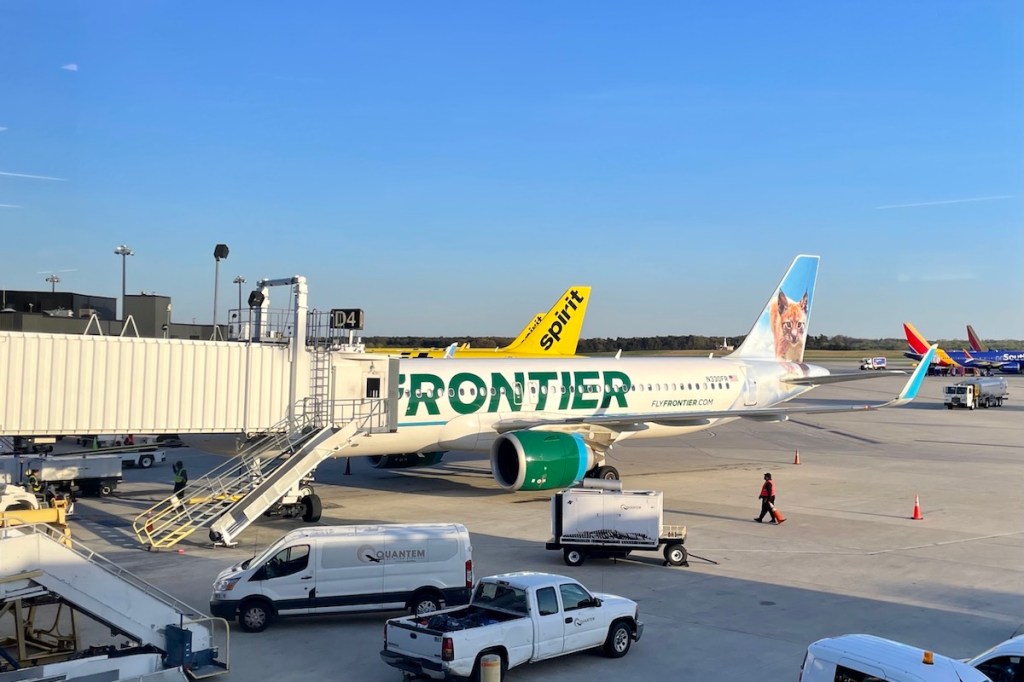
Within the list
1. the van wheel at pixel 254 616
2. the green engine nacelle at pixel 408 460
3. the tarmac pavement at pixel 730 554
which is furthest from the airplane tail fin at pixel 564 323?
the van wheel at pixel 254 616

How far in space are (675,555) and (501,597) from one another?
728 centimetres

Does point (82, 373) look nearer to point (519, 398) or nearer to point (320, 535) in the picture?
point (320, 535)

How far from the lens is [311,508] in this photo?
2484 centimetres

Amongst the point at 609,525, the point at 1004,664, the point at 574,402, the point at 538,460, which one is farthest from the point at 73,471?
the point at 1004,664

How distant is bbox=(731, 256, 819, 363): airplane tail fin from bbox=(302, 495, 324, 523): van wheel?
74.1 ft

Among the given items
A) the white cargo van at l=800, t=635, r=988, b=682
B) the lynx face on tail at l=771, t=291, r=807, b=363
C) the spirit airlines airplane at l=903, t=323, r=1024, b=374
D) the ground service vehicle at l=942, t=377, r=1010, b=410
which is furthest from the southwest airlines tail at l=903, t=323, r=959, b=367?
the white cargo van at l=800, t=635, r=988, b=682

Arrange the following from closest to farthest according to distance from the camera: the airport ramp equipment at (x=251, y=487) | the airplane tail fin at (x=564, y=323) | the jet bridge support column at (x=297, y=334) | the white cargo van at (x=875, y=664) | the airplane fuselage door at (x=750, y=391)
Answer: the white cargo van at (x=875, y=664), the airport ramp equipment at (x=251, y=487), the jet bridge support column at (x=297, y=334), the airplane fuselage door at (x=750, y=391), the airplane tail fin at (x=564, y=323)

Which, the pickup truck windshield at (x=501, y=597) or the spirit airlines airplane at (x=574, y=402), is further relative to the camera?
the spirit airlines airplane at (x=574, y=402)

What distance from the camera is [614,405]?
33.8 m

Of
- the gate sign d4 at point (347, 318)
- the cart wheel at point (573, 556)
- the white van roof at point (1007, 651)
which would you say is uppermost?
the gate sign d4 at point (347, 318)

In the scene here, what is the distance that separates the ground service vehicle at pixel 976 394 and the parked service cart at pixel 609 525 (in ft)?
Answer: 174

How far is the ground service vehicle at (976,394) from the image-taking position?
65.1 metres

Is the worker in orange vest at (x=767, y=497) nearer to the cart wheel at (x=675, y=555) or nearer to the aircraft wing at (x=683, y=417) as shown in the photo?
the cart wheel at (x=675, y=555)

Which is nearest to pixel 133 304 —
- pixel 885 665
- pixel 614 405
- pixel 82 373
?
pixel 614 405
